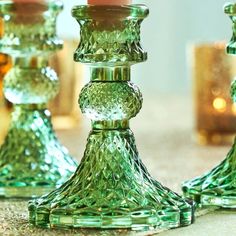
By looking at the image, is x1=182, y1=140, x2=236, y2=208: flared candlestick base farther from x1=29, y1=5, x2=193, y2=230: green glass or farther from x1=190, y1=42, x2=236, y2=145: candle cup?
x1=190, y1=42, x2=236, y2=145: candle cup

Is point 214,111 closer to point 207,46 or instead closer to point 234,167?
point 207,46

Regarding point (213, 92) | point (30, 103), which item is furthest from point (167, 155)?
point (30, 103)

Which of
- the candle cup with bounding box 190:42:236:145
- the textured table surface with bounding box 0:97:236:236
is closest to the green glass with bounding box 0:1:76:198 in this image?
the textured table surface with bounding box 0:97:236:236

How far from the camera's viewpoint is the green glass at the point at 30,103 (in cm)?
85

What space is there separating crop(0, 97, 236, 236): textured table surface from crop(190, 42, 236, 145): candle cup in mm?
34

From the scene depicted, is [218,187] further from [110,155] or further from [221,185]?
[110,155]

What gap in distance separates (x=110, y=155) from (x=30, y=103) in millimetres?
177

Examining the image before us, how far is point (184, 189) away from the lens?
0.84 m

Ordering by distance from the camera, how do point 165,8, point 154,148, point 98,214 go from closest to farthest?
point 98,214, point 154,148, point 165,8

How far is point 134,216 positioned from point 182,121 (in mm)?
1015

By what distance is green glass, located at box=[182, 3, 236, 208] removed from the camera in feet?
2.56

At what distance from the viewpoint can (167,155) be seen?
1.24 metres

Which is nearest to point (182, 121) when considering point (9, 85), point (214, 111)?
point (214, 111)

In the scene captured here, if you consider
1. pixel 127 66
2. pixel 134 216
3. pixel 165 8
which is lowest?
pixel 134 216
